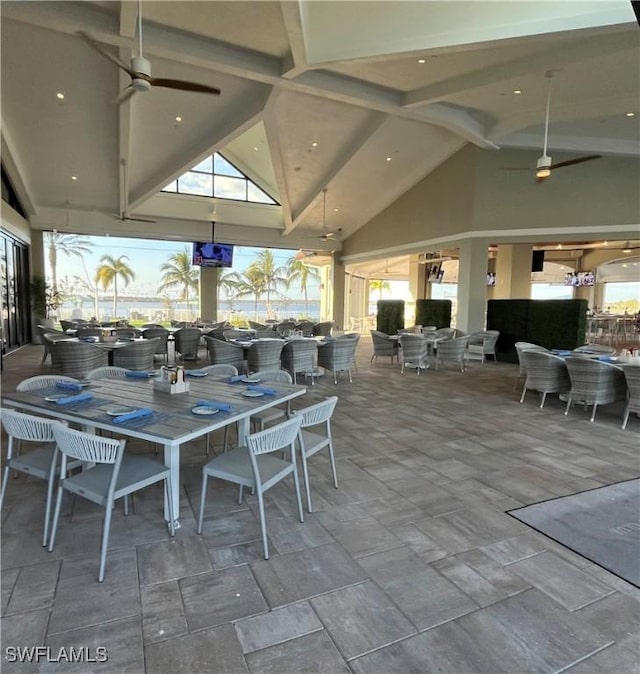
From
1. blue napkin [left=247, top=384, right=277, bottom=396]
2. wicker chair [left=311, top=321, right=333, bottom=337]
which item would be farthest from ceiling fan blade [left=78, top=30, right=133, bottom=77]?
wicker chair [left=311, top=321, right=333, bottom=337]

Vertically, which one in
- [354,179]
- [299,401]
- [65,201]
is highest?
[354,179]

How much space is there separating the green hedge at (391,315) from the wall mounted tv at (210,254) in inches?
219

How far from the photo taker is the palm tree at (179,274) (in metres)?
18.3

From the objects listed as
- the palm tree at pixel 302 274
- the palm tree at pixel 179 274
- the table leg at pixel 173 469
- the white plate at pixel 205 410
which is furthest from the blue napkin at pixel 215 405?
the palm tree at pixel 302 274

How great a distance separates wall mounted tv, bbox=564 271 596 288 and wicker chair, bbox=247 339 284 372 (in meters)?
16.1

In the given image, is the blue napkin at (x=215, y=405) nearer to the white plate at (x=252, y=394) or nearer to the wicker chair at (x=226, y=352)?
the white plate at (x=252, y=394)

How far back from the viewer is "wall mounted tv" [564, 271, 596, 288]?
679 inches

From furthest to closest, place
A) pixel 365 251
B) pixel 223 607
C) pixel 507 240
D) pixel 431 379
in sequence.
Answer: pixel 365 251
pixel 507 240
pixel 431 379
pixel 223 607

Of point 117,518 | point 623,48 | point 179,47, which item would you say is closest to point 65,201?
point 179,47

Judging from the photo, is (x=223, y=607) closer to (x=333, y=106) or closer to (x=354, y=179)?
(x=333, y=106)

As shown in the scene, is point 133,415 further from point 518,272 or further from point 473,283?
point 518,272

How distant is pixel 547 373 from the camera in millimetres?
5676

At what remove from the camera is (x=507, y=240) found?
10.4 m

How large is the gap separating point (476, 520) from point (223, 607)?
5.68ft
